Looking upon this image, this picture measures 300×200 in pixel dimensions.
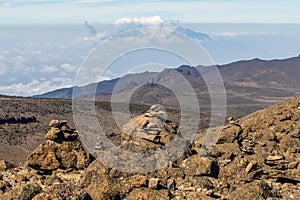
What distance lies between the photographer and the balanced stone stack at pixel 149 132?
18620 mm

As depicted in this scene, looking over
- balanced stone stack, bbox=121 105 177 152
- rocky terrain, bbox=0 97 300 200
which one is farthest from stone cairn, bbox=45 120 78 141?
balanced stone stack, bbox=121 105 177 152

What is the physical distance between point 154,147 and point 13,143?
6054 centimetres

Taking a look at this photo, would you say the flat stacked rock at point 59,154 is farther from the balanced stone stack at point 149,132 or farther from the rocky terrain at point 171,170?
the balanced stone stack at point 149,132

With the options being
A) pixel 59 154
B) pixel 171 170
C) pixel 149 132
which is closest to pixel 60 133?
pixel 59 154

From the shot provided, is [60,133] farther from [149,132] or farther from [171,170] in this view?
[171,170]

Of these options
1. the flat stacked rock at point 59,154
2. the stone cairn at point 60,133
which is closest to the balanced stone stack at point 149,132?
the flat stacked rock at point 59,154

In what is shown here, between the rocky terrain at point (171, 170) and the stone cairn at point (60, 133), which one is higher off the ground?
the stone cairn at point (60, 133)

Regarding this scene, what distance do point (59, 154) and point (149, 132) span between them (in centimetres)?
372

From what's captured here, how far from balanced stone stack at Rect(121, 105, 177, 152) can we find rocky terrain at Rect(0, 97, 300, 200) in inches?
1.6

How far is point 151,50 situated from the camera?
20.0m

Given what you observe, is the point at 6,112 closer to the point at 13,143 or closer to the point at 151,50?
the point at 13,143

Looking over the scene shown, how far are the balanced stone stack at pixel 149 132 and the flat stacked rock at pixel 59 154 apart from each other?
179 centimetres

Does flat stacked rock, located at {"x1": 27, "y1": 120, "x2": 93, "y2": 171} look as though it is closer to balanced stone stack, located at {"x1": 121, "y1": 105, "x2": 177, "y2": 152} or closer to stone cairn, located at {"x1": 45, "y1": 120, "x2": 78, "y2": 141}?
stone cairn, located at {"x1": 45, "y1": 120, "x2": 78, "y2": 141}

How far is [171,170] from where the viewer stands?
16875 millimetres
